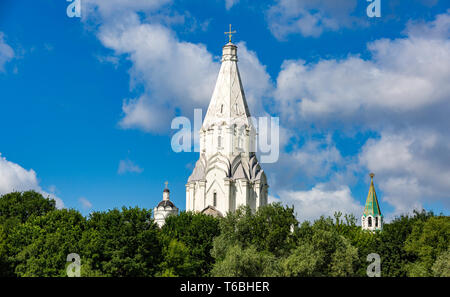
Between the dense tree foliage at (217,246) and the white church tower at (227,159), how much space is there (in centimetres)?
2853

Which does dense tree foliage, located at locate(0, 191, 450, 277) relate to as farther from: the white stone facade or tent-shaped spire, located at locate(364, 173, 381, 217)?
tent-shaped spire, located at locate(364, 173, 381, 217)

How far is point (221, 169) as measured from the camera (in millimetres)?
97250

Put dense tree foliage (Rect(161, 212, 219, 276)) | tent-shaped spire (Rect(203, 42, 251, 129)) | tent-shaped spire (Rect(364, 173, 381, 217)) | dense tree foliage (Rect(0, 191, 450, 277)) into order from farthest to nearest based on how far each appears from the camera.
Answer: tent-shaped spire (Rect(364, 173, 381, 217)), tent-shaped spire (Rect(203, 42, 251, 129)), dense tree foliage (Rect(161, 212, 219, 276)), dense tree foliage (Rect(0, 191, 450, 277))

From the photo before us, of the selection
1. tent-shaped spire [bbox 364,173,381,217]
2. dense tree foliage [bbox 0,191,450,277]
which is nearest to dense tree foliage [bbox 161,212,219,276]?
dense tree foliage [bbox 0,191,450,277]

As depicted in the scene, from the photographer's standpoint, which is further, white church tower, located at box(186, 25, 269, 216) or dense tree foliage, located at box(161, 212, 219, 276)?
white church tower, located at box(186, 25, 269, 216)

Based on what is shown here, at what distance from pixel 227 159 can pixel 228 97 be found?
968 centimetres

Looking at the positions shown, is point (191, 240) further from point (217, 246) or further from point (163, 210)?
point (163, 210)

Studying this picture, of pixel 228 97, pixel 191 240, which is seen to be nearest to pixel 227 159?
pixel 228 97

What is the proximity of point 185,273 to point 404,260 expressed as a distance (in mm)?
21085

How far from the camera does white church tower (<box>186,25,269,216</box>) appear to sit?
318ft

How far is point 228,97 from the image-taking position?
326 ft

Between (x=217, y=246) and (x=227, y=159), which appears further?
(x=227, y=159)

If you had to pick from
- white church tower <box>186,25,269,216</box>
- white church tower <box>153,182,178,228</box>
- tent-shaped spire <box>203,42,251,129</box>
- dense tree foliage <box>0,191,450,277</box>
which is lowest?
dense tree foliage <box>0,191,450,277</box>
